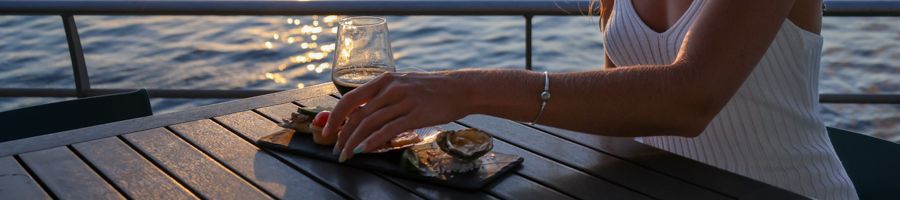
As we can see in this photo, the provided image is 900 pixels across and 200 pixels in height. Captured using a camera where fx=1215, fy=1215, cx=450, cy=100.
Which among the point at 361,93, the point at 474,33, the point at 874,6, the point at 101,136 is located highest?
the point at 361,93

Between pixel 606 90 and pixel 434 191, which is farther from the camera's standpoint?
pixel 606 90

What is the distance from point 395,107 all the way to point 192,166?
34 centimetres

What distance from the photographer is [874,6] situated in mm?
3244

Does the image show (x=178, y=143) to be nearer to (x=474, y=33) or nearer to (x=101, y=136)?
(x=101, y=136)

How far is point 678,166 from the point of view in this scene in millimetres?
1788

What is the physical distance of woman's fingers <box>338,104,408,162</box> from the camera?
175cm

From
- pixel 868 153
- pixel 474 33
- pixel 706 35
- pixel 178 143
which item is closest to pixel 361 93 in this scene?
pixel 178 143

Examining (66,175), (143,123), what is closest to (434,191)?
(66,175)

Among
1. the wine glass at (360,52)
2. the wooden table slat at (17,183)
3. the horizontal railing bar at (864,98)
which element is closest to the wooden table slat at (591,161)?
the wine glass at (360,52)

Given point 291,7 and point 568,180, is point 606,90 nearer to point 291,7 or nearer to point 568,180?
point 568,180

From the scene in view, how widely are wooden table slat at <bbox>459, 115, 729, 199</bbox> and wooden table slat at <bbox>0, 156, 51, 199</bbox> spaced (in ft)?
2.33

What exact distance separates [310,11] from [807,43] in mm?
1699

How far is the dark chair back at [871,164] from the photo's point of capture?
7.11 ft

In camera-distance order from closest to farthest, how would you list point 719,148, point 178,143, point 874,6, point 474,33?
point 178,143 → point 719,148 → point 874,6 → point 474,33
